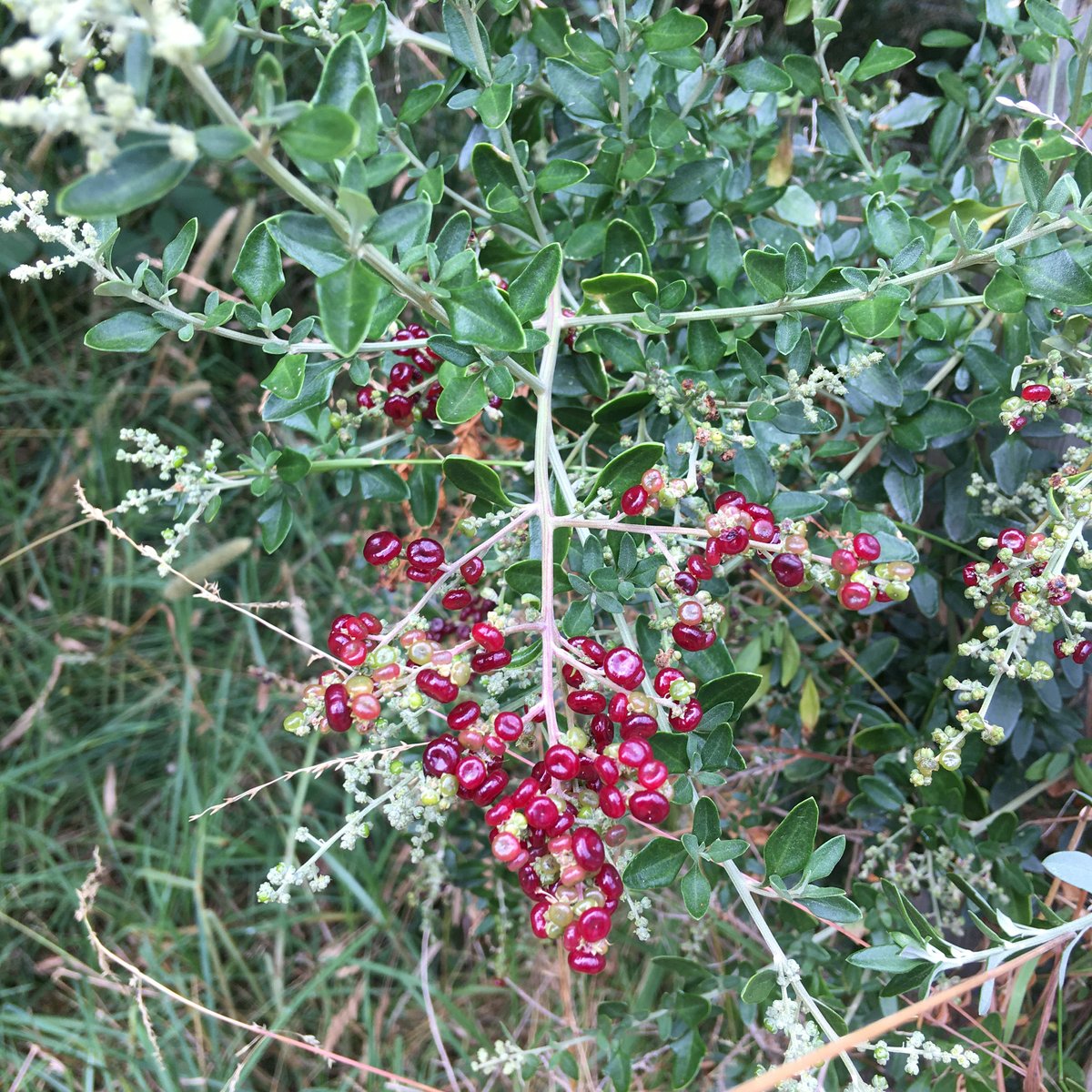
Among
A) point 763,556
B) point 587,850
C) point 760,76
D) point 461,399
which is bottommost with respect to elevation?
point 587,850

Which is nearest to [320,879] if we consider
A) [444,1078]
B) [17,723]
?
[444,1078]

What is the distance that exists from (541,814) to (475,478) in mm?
379

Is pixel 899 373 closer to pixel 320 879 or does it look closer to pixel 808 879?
pixel 808 879

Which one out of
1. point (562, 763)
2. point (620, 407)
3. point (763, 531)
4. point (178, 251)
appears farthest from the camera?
point (620, 407)

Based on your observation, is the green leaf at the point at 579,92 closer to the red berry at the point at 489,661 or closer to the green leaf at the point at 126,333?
the green leaf at the point at 126,333

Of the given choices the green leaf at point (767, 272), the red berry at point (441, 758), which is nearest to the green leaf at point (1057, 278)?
the green leaf at point (767, 272)

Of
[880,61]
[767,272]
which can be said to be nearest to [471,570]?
[767,272]

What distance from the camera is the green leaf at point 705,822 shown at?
0.98m

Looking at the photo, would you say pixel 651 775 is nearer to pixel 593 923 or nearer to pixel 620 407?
pixel 593 923

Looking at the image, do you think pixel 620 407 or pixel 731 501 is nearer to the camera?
pixel 731 501

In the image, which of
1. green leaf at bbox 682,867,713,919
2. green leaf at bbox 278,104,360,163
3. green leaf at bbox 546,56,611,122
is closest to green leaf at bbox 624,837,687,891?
green leaf at bbox 682,867,713,919

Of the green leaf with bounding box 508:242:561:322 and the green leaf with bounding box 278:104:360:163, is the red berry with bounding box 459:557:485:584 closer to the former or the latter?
the green leaf with bounding box 508:242:561:322

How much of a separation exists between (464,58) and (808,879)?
3.45 ft

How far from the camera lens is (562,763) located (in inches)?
31.6
